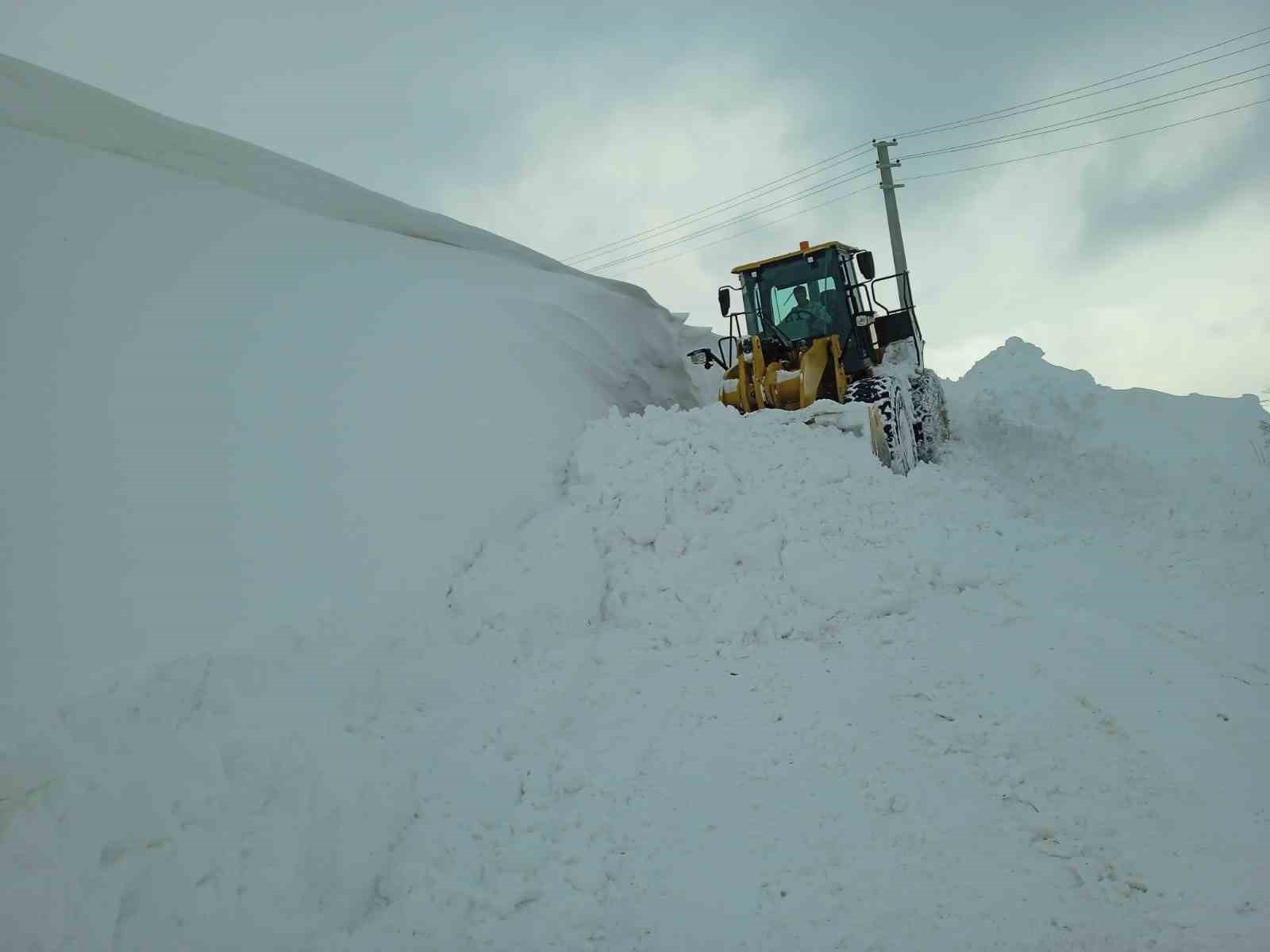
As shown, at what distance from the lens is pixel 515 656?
5.21 metres

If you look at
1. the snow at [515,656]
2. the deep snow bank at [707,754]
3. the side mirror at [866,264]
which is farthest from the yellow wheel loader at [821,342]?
the deep snow bank at [707,754]

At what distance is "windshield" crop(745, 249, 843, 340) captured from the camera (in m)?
9.84

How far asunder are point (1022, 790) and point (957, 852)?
20.9 inches

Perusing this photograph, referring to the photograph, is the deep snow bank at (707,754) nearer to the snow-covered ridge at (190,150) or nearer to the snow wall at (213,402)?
the snow wall at (213,402)

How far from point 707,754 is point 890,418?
4.61 m

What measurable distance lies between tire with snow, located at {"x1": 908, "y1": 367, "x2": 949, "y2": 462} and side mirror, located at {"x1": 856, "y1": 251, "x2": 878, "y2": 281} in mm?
1338

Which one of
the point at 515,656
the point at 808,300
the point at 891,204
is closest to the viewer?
the point at 515,656

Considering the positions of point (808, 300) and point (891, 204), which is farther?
point (891, 204)

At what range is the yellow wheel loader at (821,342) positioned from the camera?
9.03 meters

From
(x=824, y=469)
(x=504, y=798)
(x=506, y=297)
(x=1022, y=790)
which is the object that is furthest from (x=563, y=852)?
(x=506, y=297)

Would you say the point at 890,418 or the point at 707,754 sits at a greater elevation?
the point at 890,418

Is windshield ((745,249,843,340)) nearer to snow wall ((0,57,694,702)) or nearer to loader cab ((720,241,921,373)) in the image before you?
loader cab ((720,241,921,373))

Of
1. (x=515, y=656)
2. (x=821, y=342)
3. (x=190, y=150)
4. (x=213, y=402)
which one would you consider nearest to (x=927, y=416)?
(x=821, y=342)

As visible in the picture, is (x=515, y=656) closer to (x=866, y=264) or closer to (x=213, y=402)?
(x=213, y=402)
